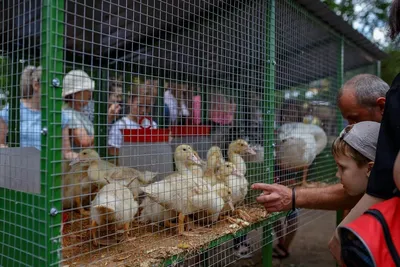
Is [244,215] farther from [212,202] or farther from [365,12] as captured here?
[365,12]

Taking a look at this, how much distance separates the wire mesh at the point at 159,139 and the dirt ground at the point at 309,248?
0.17 metres

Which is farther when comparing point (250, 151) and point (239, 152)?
point (239, 152)

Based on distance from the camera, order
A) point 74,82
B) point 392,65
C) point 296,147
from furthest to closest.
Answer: point 296,147 < point 392,65 < point 74,82

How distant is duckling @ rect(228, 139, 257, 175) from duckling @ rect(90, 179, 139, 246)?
41.7 inches

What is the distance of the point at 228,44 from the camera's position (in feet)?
9.37

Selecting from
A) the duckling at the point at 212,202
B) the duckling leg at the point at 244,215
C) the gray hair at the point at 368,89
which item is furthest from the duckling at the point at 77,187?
the gray hair at the point at 368,89

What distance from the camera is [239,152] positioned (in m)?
3.15

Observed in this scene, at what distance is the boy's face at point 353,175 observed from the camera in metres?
1.71

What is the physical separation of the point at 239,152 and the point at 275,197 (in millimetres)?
830

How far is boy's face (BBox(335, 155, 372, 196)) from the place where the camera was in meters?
1.71

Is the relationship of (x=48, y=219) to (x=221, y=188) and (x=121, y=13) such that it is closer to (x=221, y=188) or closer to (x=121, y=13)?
(x=221, y=188)

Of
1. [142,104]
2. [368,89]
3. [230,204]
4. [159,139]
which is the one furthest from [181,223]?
[368,89]

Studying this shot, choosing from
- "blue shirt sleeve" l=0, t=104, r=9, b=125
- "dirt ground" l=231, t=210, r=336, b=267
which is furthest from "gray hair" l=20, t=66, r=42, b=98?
"dirt ground" l=231, t=210, r=336, b=267

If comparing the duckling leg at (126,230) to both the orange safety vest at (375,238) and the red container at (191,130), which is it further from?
the orange safety vest at (375,238)
